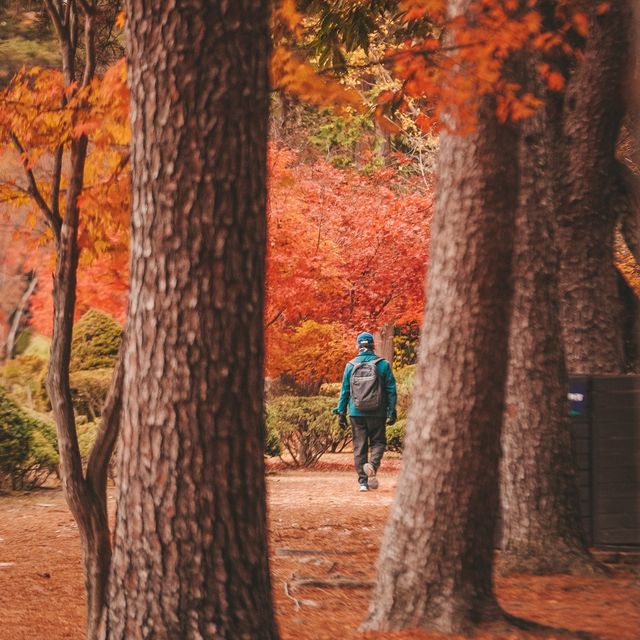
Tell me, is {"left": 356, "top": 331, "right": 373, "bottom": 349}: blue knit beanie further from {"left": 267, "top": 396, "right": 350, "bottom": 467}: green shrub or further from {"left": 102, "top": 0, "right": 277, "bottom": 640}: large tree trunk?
{"left": 102, "top": 0, "right": 277, "bottom": 640}: large tree trunk

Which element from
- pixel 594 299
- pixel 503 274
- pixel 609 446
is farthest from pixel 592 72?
pixel 503 274

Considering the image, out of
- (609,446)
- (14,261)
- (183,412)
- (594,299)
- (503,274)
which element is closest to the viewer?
(183,412)

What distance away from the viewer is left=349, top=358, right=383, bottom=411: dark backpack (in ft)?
41.5

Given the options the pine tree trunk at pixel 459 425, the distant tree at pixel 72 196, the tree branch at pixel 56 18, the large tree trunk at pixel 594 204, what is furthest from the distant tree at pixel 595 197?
the tree branch at pixel 56 18

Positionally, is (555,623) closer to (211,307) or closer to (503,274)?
(503,274)

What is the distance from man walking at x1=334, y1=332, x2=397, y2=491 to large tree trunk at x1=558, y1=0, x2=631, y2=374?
4126 mm

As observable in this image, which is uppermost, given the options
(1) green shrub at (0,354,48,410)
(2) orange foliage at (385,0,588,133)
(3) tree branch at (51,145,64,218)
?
(2) orange foliage at (385,0,588,133)

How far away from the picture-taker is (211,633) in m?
3.60

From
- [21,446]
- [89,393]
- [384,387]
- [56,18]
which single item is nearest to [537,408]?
[56,18]

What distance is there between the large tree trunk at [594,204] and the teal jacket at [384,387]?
4.16 meters

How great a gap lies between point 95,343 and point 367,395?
6383 millimetres

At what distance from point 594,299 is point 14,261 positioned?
24.1m

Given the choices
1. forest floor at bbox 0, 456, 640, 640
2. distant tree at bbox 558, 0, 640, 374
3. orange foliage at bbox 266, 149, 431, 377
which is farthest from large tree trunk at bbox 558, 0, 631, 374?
orange foliage at bbox 266, 149, 431, 377

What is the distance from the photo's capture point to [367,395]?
500 inches
